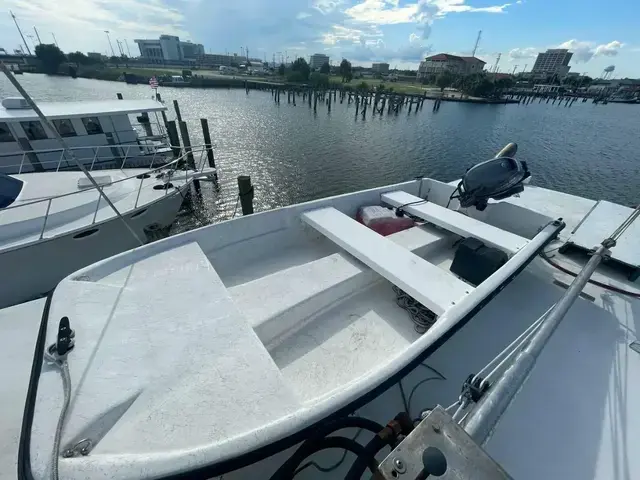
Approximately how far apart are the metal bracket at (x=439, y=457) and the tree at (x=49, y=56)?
106m

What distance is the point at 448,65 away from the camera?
300 ft

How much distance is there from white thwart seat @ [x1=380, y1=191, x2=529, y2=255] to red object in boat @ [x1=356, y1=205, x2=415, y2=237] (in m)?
0.21

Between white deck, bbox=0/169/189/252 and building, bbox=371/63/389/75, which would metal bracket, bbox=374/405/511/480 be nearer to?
white deck, bbox=0/169/189/252

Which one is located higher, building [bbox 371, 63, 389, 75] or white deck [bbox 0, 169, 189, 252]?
building [bbox 371, 63, 389, 75]

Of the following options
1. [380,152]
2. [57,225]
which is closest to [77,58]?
[380,152]

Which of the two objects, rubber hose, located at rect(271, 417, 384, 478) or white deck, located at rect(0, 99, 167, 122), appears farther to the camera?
white deck, located at rect(0, 99, 167, 122)

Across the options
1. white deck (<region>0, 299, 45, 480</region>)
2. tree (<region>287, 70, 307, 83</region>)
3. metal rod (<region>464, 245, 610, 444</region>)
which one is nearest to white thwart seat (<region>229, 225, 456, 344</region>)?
white deck (<region>0, 299, 45, 480</region>)

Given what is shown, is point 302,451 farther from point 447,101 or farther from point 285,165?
point 447,101

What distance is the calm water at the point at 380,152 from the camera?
1422cm

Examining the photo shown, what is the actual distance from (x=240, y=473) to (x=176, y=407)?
896mm

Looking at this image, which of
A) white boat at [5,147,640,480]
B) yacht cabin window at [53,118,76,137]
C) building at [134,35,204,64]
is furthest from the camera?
building at [134,35,204,64]

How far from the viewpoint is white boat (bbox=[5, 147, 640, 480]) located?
5.33 feet

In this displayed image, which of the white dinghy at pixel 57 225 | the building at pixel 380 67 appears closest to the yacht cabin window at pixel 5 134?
the white dinghy at pixel 57 225

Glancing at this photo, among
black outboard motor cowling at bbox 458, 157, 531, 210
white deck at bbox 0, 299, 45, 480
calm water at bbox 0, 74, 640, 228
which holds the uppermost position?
black outboard motor cowling at bbox 458, 157, 531, 210
